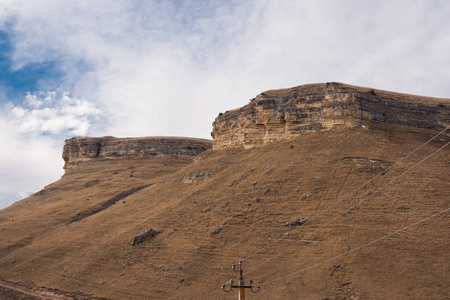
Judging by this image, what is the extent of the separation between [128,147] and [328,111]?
159ft

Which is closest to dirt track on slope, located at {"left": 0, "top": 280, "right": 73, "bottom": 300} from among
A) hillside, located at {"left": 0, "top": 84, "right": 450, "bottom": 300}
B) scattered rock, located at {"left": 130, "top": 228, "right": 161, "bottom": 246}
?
hillside, located at {"left": 0, "top": 84, "right": 450, "bottom": 300}

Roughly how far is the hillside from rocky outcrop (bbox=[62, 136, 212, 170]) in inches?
858

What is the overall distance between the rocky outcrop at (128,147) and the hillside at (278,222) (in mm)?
21787

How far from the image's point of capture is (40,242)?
46812 millimetres

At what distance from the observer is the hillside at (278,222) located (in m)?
26.5

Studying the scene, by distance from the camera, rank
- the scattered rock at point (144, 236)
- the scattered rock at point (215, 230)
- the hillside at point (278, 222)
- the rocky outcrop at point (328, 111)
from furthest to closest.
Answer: the rocky outcrop at point (328, 111) < the scattered rock at point (144, 236) < the scattered rock at point (215, 230) < the hillside at point (278, 222)

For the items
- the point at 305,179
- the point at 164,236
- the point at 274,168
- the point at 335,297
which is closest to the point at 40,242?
the point at 164,236

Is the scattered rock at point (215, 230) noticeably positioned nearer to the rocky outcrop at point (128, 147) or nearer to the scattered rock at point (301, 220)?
the scattered rock at point (301, 220)

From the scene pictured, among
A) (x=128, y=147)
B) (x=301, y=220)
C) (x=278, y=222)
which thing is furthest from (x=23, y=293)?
(x=128, y=147)

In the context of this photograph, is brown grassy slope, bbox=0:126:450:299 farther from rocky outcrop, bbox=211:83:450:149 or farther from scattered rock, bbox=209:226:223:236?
rocky outcrop, bbox=211:83:450:149

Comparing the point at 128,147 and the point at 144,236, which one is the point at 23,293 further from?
the point at 128,147

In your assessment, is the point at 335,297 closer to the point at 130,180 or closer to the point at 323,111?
the point at 323,111

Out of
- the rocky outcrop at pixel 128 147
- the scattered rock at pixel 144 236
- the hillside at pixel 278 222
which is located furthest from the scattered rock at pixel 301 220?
the rocky outcrop at pixel 128 147

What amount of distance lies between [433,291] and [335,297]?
5721 millimetres
